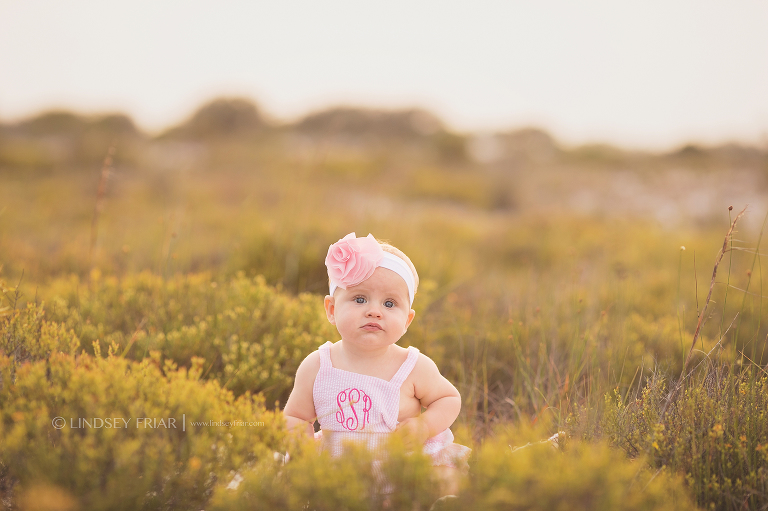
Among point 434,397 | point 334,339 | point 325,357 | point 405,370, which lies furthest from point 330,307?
point 334,339

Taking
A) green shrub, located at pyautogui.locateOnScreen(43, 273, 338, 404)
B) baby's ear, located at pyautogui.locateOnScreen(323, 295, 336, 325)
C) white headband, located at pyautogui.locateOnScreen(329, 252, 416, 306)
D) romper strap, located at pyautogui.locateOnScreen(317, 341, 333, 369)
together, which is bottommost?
green shrub, located at pyautogui.locateOnScreen(43, 273, 338, 404)

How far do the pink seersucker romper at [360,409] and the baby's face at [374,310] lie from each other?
189 mm

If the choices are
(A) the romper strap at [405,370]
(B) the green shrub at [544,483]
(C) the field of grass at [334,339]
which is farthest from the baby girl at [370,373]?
(B) the green shrub at [544,483]

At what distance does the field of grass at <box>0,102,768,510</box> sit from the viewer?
1.58 meters

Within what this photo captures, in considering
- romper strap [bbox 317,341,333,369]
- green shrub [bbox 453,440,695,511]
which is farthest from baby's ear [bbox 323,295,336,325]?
green shrub [bbox 453,440,695,511]

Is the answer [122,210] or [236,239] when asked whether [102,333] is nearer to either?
[236,239]

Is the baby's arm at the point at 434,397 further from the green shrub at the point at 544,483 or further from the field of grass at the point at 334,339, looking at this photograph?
the green shrub at the point at 544,483

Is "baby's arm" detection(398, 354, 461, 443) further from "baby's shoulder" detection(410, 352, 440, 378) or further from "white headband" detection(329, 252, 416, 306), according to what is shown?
"white headband" detection(329, 252, 416, 306)

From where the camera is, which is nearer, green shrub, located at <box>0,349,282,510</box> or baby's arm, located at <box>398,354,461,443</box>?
green shrub, located at <box>0,349,282,510</box>

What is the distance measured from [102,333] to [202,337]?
609 mm

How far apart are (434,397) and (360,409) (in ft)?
1.18

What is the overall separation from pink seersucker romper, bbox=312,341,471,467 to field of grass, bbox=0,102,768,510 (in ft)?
1.02

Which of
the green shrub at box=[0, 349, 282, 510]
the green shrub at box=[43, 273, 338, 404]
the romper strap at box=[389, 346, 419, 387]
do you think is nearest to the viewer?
the green shrub at box=[0, 349, 282, 510]

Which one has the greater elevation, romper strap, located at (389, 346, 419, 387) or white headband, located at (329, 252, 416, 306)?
white headband, located at (329, 252, 416, 306)
